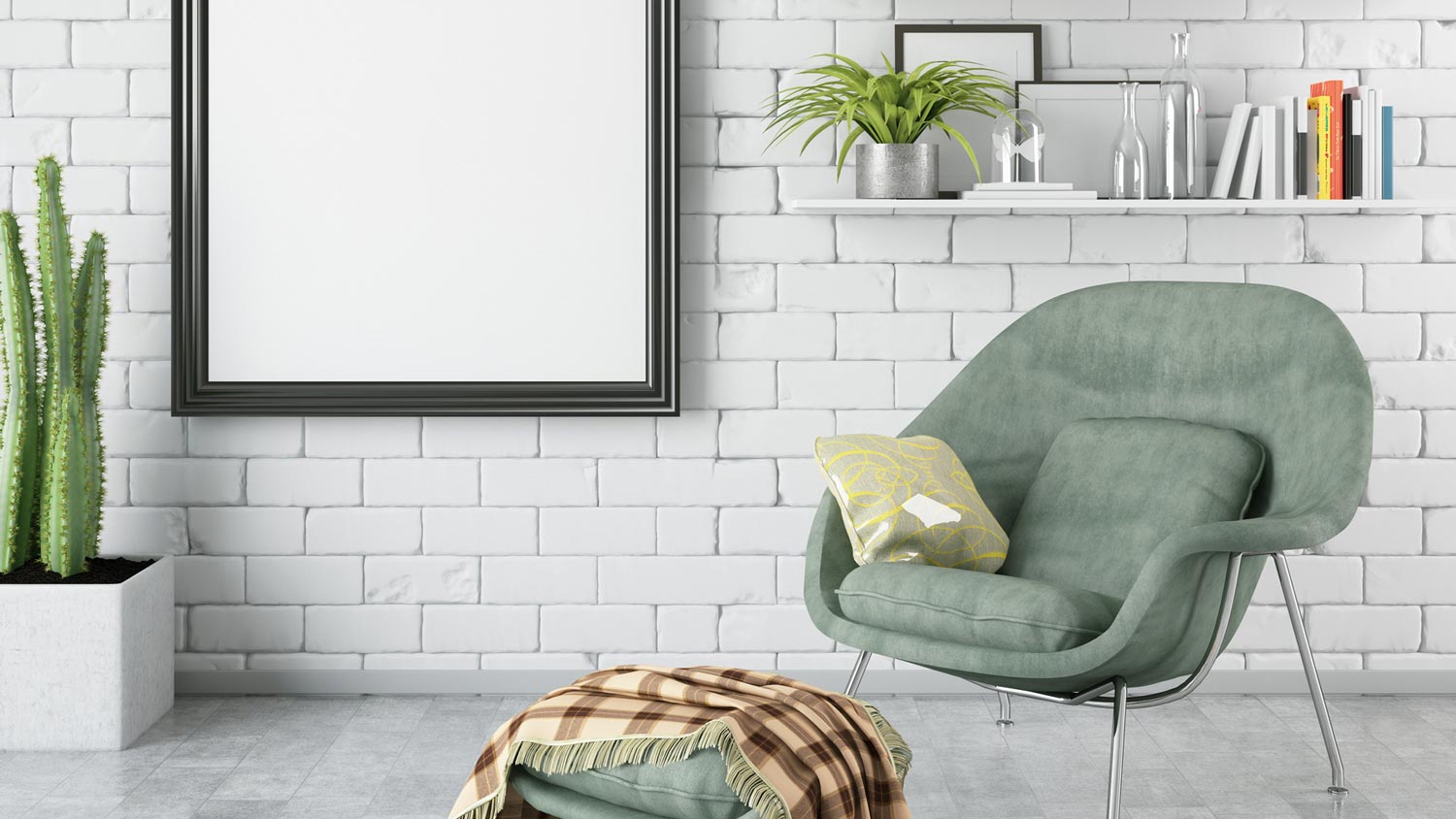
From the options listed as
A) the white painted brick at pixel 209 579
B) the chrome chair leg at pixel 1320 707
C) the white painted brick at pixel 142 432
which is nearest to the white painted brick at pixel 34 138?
the white painted brick at pixel 142 432

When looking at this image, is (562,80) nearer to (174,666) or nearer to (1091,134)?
(1091,134)

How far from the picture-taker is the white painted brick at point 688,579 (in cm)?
299

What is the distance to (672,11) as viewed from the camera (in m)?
2.87

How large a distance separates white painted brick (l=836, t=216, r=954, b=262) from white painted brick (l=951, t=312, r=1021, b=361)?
0.51 ft

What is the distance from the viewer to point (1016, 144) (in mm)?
2822

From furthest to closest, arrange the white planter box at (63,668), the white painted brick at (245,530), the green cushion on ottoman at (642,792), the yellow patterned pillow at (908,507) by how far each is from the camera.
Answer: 1. the white painted brick at (245,530)
2. the white planter box at (63,668)
3. the yellow patterned pillow at (908,507)
4. the green cushion on ottoman at (642,792)

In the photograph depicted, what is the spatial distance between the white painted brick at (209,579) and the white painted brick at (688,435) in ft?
3.45

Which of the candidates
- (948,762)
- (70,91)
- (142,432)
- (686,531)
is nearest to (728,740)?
(948,762)

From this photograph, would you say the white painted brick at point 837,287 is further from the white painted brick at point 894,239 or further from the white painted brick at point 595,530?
the white painted brick at point 595,530

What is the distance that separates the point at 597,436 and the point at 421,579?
0.55m

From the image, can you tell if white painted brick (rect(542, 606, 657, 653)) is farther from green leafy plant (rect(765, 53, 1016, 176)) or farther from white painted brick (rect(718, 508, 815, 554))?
green leafy plant (rect(765, 53, 1016, 176))

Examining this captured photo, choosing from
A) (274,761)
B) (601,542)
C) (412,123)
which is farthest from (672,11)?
(274,761)

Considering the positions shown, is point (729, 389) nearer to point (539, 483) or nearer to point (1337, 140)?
point (539, 483)

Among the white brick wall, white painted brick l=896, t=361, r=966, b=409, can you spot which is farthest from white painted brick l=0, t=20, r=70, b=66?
white painted brick l=896, t=361, r=966, b=409
